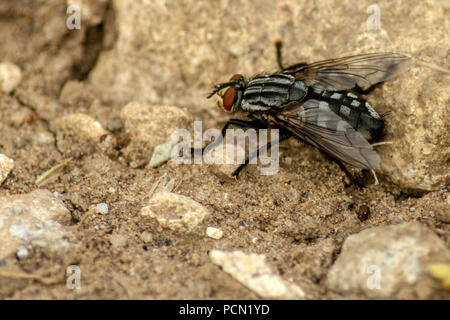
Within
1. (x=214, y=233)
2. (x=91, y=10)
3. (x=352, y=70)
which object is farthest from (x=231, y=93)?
(x=91, y=10)

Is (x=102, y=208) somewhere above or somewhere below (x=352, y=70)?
below

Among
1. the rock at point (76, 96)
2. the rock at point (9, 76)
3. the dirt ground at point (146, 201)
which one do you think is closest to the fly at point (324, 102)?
the dirt ground at point (146, 201)

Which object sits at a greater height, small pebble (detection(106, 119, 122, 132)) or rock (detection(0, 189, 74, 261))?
small pebble (detection(106, 119, 122, 132))

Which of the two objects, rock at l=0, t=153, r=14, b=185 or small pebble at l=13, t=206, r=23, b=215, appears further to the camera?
rock at l=0, t=153, r=14, b=185

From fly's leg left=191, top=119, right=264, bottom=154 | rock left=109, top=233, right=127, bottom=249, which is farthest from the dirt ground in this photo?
fly's leg left=191, top=119, right=264, bottom=154

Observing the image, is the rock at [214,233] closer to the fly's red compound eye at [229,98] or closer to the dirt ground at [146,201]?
the dirt ground at [146,201]

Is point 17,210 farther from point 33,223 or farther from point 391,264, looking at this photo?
point 391,264

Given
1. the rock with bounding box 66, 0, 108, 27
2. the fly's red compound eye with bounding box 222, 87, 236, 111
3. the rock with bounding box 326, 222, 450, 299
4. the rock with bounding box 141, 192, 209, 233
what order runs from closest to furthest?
the rock with bounding box 326, 222, 450, 299, the rock with bounding box 141, 192, 209, 233, the fly's red compound eye with bounding box 222, 87, 236, 111, the rock with bounding box 66, 0, 108, 27

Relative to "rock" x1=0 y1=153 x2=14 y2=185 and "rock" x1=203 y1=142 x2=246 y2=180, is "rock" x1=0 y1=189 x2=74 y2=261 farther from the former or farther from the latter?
"rock" x1=203 y1=142 x2=246 y2=180

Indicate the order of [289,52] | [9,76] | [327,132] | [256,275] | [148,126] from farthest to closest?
[9,76], [289,52], [148,126], [327,132], [256,275]
